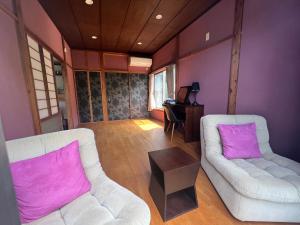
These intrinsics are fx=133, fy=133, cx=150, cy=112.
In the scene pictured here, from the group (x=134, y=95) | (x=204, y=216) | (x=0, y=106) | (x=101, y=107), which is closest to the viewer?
(x=204, y=216)

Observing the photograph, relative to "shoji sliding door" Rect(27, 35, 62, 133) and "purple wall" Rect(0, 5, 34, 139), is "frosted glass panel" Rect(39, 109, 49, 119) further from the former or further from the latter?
"purple wall" Rect(0, 5, 34, 139)

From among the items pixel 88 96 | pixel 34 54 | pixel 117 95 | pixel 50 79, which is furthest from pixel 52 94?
pixel 117 95

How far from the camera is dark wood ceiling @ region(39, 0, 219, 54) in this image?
2.41 m

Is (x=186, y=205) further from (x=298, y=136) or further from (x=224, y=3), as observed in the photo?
(x=224, y=3)

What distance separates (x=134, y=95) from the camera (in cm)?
577

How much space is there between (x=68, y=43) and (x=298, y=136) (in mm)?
5724

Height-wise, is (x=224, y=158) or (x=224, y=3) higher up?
(x=224, y=3)

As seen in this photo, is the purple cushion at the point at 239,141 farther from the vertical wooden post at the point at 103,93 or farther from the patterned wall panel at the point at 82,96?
the patterned wall panel at the point at 82,96

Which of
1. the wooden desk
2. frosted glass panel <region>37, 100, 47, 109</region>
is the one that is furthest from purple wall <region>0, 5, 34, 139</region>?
the wooden desk

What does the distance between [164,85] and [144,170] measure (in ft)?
11.9

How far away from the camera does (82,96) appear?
505 centimetres

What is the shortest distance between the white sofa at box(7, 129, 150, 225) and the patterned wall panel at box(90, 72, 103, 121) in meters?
4.31

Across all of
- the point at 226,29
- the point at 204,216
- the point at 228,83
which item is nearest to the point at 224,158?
the point at 204,216

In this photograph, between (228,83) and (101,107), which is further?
(101,107)
